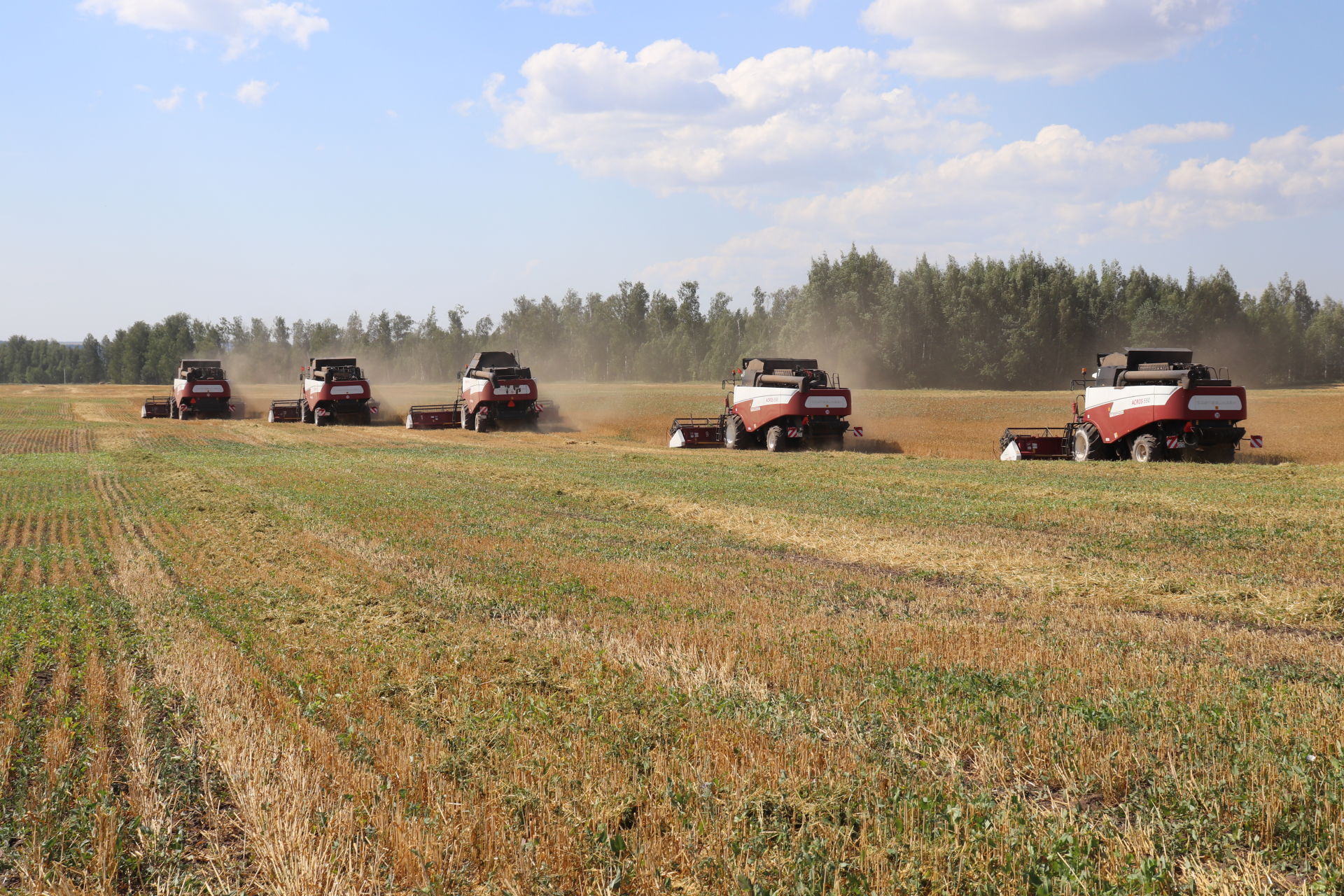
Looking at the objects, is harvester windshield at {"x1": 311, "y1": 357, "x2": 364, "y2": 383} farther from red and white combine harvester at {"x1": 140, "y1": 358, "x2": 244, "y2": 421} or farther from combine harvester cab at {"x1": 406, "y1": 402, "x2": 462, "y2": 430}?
red and white combine harvester at {"x1": 140, "y1": 358, "x2": 244, "y2": 421}

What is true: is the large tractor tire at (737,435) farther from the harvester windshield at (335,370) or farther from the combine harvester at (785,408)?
the harvester windshield at (335,370)

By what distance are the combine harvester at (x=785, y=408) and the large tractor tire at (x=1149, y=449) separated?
794 cm

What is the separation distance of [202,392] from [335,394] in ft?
31.4

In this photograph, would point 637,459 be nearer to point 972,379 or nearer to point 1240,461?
point 1240,461

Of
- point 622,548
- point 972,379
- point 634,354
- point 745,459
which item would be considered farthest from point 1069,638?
point 634,354

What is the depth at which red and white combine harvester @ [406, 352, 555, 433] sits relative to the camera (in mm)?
38062

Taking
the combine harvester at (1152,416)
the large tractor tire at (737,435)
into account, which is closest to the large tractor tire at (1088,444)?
the combine harvester at (1152,416)

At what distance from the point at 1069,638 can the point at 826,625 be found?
6.48ft

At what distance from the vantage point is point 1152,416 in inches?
950

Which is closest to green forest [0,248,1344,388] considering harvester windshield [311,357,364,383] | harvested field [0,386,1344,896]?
harvester windshield [311,357,364,383]

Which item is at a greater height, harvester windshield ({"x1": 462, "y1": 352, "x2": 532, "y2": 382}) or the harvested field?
harvester windshield ({"x1": 462, "y1": 352, "x2": 532, "y2": 382})

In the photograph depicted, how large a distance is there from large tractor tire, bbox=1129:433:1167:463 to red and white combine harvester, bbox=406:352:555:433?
70.2ft

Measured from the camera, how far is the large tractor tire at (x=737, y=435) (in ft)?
103

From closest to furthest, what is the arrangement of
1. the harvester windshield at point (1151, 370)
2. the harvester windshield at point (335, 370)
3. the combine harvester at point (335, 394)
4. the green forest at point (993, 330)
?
1. the harvester windshield at point (1151, 370)
2. the combine harvester at point (335, 394)
3. the harvester windshield at point (335, 370)
4. the green forest at point (993, 330)
